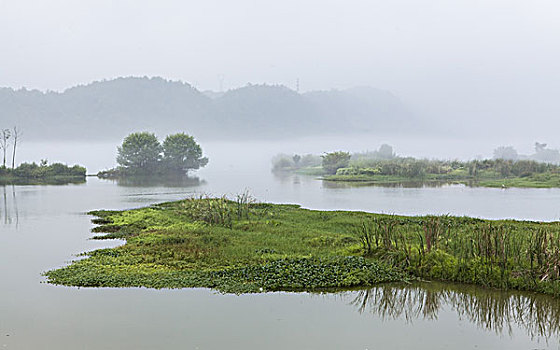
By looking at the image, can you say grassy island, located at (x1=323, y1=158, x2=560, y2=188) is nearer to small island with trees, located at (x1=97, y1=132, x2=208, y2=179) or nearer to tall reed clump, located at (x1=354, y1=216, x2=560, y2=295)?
small island with trees, located at (x1=97, y1=132, x2=208, y2=179)

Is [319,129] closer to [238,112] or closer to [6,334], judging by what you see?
[238,112]

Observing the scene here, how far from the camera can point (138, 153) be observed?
4078 centimetres

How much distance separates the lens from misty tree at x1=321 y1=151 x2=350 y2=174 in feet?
149

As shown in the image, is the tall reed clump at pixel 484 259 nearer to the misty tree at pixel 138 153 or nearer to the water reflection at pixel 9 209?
the water reflection at pixel 9 209

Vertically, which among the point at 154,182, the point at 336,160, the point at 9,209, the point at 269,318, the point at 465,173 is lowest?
the point at 269,318

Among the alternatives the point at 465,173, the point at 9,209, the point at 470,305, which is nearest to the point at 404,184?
the point at 465,173

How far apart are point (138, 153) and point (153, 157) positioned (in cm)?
127

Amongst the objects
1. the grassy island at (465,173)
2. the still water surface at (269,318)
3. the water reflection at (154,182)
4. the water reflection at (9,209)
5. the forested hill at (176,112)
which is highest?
the forested hill at (176,112)

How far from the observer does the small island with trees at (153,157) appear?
40062 mm

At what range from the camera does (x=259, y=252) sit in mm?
9242

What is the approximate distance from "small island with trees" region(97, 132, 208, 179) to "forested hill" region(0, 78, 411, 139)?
8548 centimetres

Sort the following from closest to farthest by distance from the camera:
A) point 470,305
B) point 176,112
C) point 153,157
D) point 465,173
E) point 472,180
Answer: point 470,305
point 472,180
point 465,173
point 153,157
point 176,112

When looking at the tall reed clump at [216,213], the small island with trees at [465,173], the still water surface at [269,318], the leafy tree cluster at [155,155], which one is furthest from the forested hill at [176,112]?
the still water surface at [269,318]

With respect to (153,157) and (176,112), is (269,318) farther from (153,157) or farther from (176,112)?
(176,112)
